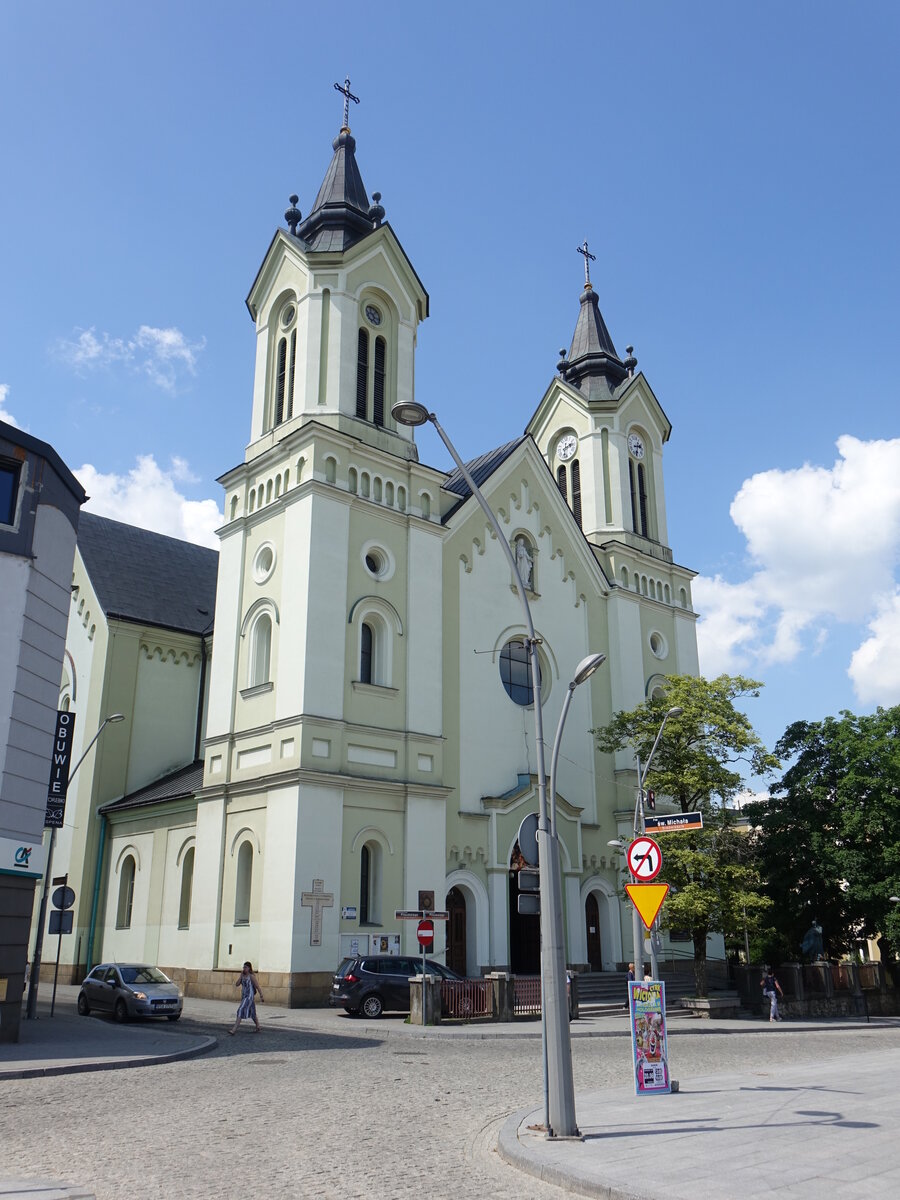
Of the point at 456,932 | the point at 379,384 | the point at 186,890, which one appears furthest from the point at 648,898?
the point at 379,384

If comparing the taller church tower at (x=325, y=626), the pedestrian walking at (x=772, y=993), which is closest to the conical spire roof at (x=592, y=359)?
the taller church tower at (x=325, y=626)

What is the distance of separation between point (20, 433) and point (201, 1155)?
1382 cm

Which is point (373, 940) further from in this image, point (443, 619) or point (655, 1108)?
point (655, 1108)

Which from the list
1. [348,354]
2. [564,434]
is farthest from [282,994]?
[564,434]

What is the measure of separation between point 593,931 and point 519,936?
12.4ft

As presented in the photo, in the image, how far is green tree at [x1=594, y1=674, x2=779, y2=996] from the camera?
2939cm

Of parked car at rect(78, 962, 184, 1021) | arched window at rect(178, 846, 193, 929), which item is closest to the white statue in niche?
arched window at rect(178, 846, 193, 929)

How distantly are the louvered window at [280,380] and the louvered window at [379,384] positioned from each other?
309 centimetres

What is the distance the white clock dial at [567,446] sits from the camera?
145 feet

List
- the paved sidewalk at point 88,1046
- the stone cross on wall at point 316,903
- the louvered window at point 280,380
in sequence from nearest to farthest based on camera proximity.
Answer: the paved sidewalk at point 88,1046, the stone cross on wall at point 316,903, the louvered window at point 280,380

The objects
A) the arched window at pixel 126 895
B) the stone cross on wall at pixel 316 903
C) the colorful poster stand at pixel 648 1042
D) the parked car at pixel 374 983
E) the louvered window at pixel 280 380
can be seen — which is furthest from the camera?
the arched window at pixel 126 895

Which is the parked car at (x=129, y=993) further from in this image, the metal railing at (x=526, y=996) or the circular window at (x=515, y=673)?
the circular window at (x=515, y=673)

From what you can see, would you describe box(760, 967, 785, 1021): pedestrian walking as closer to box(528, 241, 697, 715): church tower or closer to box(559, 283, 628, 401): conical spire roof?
box(528, 241, 697, 715): church tower

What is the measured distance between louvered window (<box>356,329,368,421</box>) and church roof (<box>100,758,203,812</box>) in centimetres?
1310
